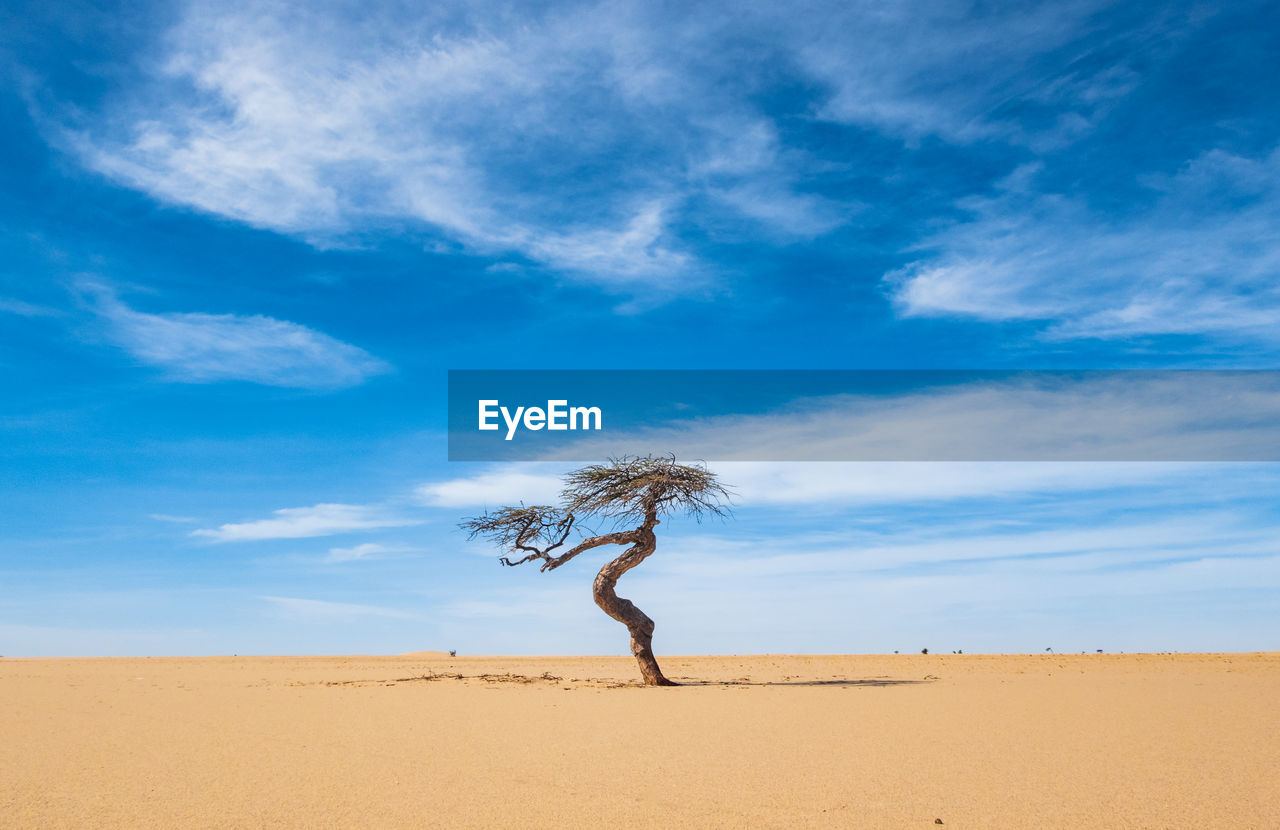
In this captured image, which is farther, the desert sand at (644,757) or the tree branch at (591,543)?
the tree branch at (591,543)

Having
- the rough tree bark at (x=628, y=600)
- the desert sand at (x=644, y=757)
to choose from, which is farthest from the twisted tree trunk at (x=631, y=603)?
the desert sand at (x=644, y=757)

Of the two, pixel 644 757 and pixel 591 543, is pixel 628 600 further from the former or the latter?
pixel 644 757

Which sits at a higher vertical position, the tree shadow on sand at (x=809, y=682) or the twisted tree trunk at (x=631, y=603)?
the twisted tree trunk at (x=631, y=603)

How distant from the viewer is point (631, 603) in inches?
832

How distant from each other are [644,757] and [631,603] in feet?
38.9

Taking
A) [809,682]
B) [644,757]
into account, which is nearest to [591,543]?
[809,682]

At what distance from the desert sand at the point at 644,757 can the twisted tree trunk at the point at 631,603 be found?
196 cm

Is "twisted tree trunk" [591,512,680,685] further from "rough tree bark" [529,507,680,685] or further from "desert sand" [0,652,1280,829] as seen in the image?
"desert sand" [0,652,1280,829]

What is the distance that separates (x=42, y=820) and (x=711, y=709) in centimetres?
976

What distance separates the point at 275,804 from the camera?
7094 mm

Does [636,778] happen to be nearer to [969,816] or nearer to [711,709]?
[969,816]

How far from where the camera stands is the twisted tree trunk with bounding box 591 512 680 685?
2064cm

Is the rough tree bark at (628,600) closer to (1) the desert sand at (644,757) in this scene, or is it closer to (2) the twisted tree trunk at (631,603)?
(2) the twisted tree trunk at (631,603)

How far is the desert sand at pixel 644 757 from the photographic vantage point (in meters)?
6.88
